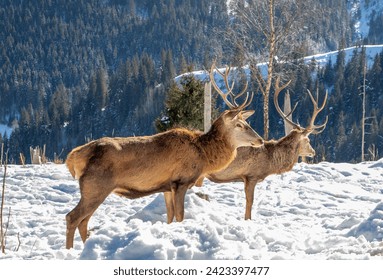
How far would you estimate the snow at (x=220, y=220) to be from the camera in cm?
550

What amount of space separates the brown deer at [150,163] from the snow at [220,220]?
1.16 ft

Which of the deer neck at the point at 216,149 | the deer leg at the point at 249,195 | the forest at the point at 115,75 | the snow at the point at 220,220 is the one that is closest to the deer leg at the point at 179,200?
the snow at the point at 220,220

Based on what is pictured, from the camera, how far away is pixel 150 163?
7777 millimetres

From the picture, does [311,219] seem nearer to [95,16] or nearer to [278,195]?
[278,195]

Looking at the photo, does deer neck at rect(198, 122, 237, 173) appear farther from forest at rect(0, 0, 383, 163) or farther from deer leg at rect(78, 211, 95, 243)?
forest at rect(0, 0, 383, 163)

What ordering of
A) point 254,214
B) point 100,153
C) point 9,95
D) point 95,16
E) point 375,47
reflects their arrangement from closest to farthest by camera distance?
point 100,153 → point 254,214 → point 375,47 → point 9,95 → point 95,16

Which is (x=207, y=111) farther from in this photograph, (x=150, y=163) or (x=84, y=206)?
(x=84, y=206)

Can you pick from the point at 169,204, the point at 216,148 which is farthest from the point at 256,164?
the point at 169,204

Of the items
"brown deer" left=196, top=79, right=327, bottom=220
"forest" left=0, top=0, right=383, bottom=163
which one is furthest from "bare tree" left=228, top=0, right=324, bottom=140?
"forest" left=0, top=0, right=383, bottom=163

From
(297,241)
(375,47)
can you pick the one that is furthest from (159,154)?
(375,47)

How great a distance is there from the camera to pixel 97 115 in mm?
124000

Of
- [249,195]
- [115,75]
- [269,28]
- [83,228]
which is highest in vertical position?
[269,28]

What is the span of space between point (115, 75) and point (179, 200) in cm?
12598

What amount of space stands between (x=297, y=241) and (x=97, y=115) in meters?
119
